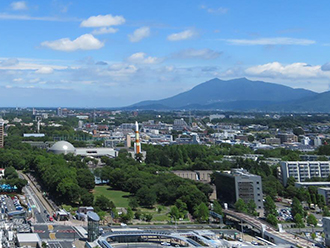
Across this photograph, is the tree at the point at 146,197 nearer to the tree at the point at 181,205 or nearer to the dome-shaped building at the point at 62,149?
the tree at the point at 181,205

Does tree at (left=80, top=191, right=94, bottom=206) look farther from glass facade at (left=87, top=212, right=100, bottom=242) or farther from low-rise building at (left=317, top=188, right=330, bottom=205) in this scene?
low-rise building at (left=317, top=188, right=330, bottom=205)

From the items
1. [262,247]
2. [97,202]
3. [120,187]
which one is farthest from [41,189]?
[262,247]

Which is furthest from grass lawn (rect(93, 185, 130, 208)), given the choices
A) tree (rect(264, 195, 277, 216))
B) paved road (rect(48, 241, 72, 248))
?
tree (rect(264, 195, 277, 216))

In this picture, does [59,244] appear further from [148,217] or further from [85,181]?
[85,181]

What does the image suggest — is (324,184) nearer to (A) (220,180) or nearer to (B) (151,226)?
(A) (220,180)

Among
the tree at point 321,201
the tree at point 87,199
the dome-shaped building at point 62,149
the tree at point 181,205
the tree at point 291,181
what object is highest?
the dome-shaped building at point 62,149

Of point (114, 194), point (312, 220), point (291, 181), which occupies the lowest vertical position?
point (312, 220)

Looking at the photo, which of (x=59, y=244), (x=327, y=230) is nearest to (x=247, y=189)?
(x=327, y=230)

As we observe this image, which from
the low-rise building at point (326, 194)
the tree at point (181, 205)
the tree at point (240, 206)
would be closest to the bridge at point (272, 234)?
the tree at point (240, 206)
